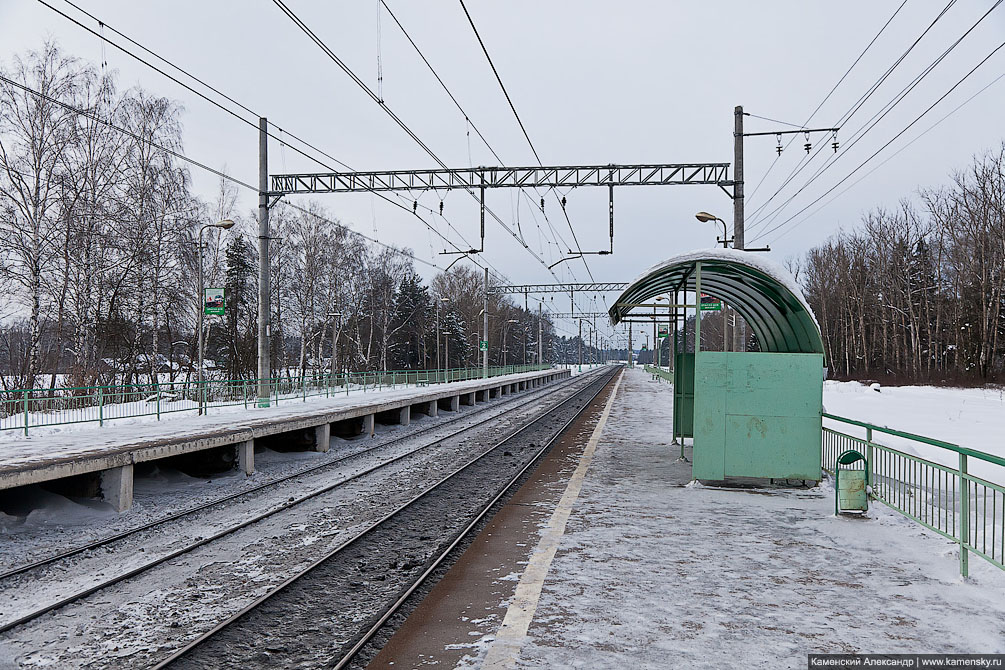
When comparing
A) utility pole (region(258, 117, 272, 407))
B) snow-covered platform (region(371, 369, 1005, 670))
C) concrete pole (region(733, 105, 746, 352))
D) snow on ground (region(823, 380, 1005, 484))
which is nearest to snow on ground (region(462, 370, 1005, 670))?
snow-covered platform (region(371, 369, 1005, 670))

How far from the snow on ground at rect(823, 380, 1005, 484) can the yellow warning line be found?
763cm

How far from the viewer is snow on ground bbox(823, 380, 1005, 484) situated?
14199 mm

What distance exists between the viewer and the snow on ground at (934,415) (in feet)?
46.6

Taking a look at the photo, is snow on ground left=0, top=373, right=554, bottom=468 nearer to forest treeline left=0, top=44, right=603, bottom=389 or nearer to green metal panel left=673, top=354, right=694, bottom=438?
forest treeline left=0, top=44, right=603, bottom=389

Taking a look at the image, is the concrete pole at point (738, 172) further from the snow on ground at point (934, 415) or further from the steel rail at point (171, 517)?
the steel rail at point (171, 517)

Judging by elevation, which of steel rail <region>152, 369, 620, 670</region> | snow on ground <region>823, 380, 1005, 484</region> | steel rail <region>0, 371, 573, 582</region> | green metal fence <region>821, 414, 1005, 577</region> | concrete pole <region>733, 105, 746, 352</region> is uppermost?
concrete pole <region>733, 105, 746, 352</region>

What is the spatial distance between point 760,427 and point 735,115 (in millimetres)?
10194

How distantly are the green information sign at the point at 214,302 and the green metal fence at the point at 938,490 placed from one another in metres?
16.4

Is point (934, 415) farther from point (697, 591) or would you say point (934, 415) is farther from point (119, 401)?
point (119, 401)

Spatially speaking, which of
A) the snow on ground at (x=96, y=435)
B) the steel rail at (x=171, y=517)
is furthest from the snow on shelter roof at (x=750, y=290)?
the snow on ground at (x=96, y=435)

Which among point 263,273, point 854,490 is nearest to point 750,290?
point 854,490

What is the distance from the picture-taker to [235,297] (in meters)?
46.9

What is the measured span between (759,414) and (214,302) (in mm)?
16117

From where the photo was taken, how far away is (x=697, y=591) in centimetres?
552
